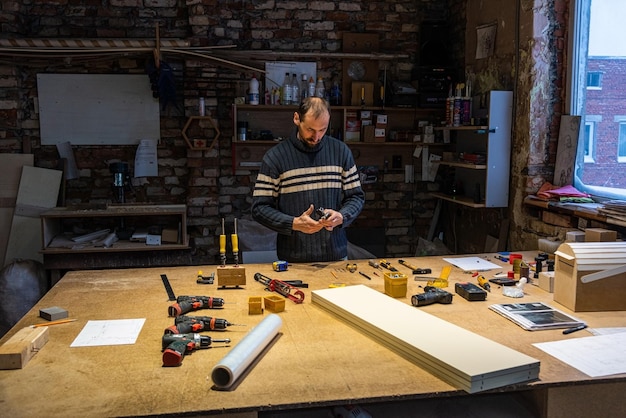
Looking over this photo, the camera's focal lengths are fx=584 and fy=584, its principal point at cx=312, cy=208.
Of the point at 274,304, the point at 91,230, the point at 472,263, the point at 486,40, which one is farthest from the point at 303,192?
the point at 91,230

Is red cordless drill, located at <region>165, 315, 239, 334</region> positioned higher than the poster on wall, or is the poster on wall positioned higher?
the poster on wall

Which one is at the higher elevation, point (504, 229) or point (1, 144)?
point (1, 144)

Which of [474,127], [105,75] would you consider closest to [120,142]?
[105,75]

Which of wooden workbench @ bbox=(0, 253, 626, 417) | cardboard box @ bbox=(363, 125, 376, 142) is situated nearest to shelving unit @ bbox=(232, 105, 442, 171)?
cardboard box @ bbox=(363, 125, 376, 142)

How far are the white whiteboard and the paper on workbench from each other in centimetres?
327

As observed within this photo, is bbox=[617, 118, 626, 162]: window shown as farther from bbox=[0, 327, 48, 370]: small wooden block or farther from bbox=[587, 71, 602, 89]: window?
bbox=[0, 327, 48, 370]: small wooden block

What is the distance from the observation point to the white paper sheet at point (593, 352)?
174 cm

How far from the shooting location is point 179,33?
5105 mm

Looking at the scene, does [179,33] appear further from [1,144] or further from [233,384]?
[233,384]

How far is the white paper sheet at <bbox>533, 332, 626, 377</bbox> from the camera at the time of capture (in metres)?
1.74

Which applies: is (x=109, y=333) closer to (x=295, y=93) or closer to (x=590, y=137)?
(x=590, y=137)

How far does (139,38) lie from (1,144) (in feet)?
4.84

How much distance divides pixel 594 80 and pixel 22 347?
3504 mm

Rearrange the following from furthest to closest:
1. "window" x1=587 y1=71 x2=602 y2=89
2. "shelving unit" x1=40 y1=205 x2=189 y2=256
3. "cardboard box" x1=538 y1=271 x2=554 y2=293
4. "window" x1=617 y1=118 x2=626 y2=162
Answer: "shelving unit" x1=40 y1=205 x2=189 y2=256 < "window" x1=587 y1=71 x2=602 y2=89 < "window" x1=617 y1=118 x2=626 y2=162 < "cardboard box" x1=538 y1=271 x2=554 y2=293
